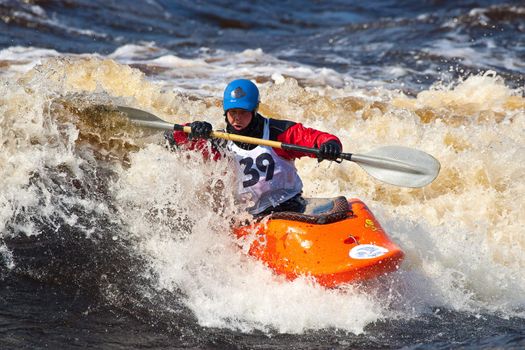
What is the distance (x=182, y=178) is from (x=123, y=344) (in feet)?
5.04

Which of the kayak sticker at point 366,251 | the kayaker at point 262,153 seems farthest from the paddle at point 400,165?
the kayak sticker at point 366,251

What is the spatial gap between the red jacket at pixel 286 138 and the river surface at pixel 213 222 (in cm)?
9

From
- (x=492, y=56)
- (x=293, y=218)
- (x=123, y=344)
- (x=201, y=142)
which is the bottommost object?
(x=123, y=344)

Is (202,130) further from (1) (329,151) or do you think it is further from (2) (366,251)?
(2) (366,251)

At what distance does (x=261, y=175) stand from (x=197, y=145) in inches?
20.3

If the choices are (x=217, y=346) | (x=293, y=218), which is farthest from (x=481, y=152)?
(x=217, y=346)

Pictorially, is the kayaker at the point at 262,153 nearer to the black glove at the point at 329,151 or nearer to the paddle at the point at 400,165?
the black glove at the point at 329,151

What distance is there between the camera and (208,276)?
5188 millimetres

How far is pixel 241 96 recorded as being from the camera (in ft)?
17.2

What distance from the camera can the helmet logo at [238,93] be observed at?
5238mm

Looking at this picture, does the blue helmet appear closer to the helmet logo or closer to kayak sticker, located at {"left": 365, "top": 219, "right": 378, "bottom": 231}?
the helmet logo

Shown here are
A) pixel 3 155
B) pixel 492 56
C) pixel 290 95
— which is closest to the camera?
pixel 3 155

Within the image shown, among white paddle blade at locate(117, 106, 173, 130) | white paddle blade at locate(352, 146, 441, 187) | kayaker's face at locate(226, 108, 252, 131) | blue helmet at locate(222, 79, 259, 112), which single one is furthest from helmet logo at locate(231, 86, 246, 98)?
white paddle blade at locate(352, 146, 441, 187)

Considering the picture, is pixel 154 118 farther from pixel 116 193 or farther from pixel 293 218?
pixel 293 218
